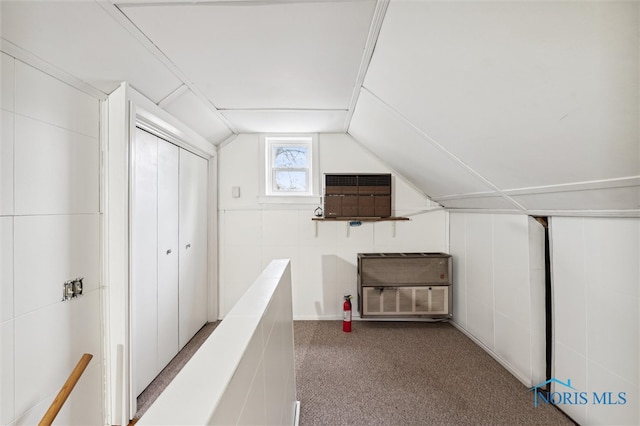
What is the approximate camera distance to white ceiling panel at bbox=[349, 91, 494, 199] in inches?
70.6

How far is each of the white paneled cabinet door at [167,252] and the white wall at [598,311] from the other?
108 inches

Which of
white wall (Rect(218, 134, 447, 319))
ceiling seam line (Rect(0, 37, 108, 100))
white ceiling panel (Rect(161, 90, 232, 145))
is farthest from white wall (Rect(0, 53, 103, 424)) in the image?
white wall (Rect(218, 134, 447, 319))

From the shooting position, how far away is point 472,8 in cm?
87

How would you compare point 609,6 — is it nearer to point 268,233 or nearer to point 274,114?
point 274,114

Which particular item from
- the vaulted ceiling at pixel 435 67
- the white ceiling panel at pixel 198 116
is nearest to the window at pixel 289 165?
the white ceiling panel at pixel 198 116

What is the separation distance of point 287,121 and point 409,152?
3.96ft

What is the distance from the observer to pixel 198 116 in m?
2.16

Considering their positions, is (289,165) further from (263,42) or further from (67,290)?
(67,290)

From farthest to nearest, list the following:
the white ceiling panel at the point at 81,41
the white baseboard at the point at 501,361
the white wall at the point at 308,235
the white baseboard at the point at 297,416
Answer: the white wall at the point at 308,235
the white baseboard at the point at 501,361
the white baseboard at the point at 297,416
the white ceiling panel at the point at 81,41

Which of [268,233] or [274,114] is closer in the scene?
[274,114]

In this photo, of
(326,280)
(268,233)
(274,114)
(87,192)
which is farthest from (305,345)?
(274,114)

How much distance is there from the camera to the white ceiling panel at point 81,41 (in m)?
0.97

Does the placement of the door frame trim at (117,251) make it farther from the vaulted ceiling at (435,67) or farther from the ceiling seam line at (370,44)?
the ceiling seam line at (370,44)

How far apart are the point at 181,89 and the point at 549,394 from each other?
322cm
